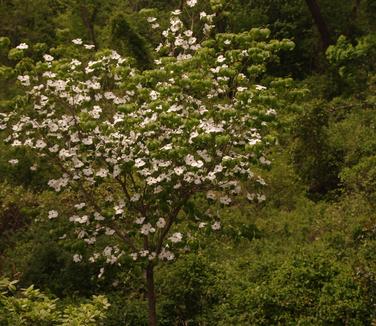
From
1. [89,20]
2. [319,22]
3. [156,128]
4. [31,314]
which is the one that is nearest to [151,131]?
[156,128]

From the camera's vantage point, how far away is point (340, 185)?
12648 mm

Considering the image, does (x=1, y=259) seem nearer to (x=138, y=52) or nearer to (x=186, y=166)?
(x=186, y=166)

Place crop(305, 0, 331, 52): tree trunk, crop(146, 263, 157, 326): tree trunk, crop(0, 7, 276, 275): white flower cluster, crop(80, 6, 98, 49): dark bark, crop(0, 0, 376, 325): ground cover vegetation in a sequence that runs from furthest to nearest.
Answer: crop(80, 6, 98, 49): dark bark < crop(305, 0, 331, 52): tree trunk < crop(146, 263, 157, 326): tree trunk < crop(0, 0, 376, 325): ground cover vegetation < crop(0, 7, 276, 275): white flower cluster

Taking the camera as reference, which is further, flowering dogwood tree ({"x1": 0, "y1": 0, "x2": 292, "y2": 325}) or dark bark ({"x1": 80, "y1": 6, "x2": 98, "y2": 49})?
dark bark ({"x1": 80, "y1": 6, "x2": 98, "y2": 49})

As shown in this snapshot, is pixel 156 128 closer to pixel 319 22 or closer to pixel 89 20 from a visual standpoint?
pixel 319 22

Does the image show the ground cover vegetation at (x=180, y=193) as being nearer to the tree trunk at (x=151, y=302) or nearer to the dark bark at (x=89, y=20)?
the tree trunk at (x=151, y=302)

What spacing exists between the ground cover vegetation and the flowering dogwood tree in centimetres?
3

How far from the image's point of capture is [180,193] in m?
8.14

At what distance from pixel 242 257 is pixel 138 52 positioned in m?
8.95

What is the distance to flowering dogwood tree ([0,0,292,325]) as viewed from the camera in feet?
24.3

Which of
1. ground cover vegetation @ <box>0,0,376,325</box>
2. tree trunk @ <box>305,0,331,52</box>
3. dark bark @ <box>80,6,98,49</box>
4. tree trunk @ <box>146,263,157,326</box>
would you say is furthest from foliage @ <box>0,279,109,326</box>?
dark bark @ <box>80,6,98,49</box>

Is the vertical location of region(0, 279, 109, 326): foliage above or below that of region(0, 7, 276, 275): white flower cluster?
below

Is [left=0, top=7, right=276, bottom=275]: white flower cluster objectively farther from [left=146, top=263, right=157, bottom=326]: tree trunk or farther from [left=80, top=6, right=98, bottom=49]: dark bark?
[left=80, top=6, right=98, bottom=49]: dark bark

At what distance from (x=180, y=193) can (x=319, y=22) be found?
12.1 meters
